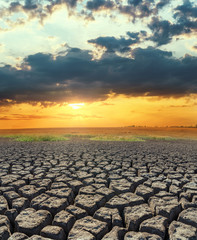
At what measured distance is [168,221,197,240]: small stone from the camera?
188cm

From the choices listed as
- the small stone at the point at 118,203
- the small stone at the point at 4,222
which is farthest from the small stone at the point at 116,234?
the small stone at the point at 4,222

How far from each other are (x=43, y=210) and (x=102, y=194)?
2.86 ft

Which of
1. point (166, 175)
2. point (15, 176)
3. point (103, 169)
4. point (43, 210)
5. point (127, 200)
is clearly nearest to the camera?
point (43, 210)

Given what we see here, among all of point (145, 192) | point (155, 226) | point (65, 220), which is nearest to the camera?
point (155, 226)

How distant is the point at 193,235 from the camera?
189cm

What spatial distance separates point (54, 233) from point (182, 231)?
3.98 feet

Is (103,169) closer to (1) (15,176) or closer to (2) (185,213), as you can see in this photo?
(1) (15,176)

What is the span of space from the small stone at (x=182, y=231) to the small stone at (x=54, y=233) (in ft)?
3.32

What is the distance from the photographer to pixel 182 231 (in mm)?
1959

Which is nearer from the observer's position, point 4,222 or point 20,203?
point 4,222

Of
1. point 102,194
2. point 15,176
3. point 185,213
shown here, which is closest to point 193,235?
point 185,213

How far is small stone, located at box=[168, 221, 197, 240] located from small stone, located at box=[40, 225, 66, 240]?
1013 mm

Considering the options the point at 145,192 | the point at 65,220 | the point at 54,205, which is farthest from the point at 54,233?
the point at 145,192

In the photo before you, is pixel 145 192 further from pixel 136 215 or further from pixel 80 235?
pixel 80 235
